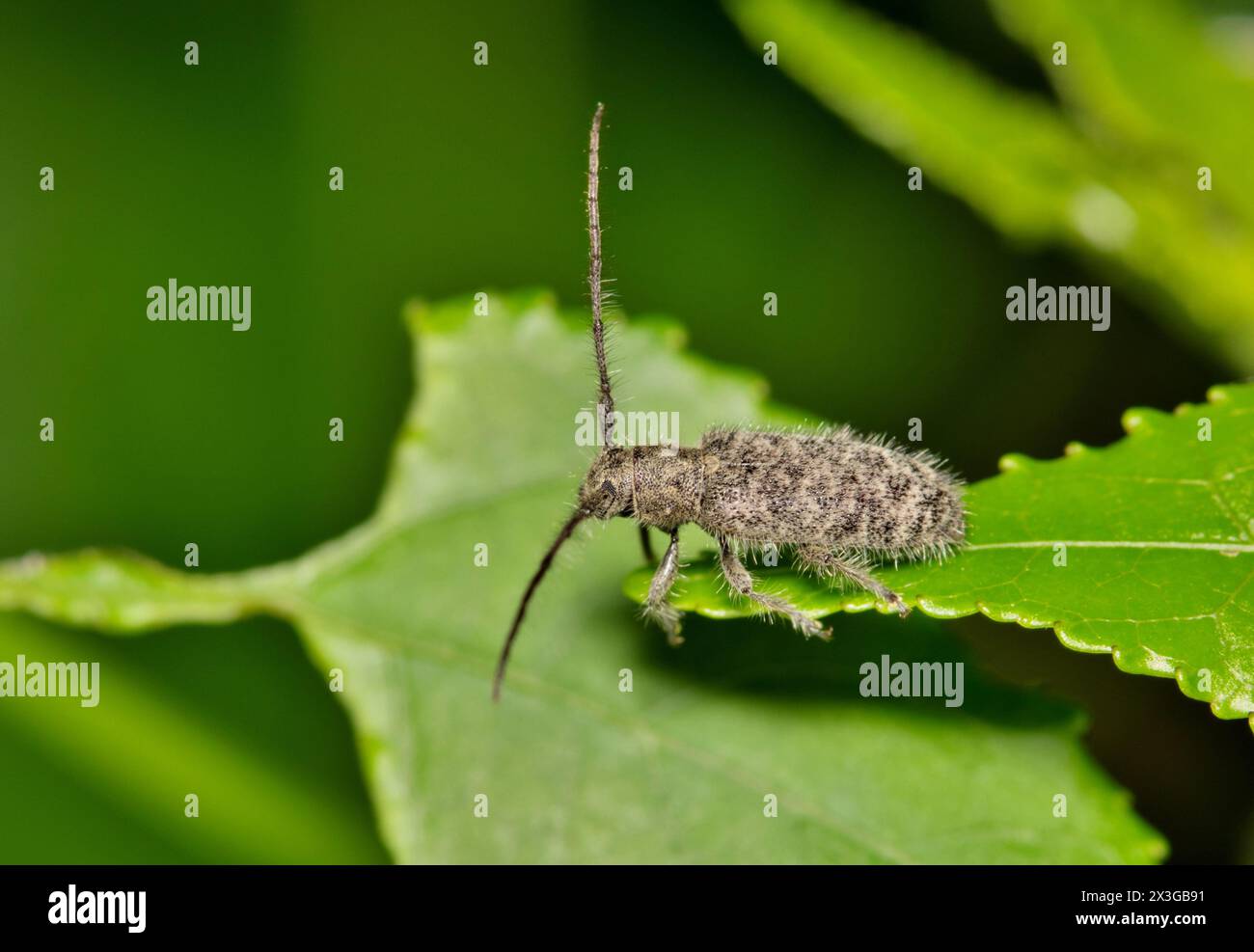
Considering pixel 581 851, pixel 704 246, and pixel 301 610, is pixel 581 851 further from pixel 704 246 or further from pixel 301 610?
pixel 704 246

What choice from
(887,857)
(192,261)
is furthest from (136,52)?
(887,857)

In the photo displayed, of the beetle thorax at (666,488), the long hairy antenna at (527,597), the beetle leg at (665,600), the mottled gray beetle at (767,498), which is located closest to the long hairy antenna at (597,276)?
the mottled gray beetle at (767,498)

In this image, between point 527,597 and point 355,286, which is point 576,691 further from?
point 355,286

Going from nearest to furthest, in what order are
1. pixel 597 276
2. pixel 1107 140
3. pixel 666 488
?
pixel 597 276 < pixel 666 488 < pixel 1107 140

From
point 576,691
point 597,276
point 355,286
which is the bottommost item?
point 576,691

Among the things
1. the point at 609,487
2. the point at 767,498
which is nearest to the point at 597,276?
the point at 609,487

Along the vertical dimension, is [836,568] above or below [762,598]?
above

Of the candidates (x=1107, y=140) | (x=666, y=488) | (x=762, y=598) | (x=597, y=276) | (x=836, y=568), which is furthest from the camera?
(x=1107, y=140)
